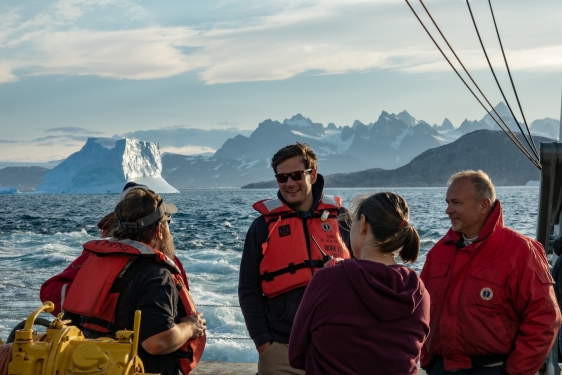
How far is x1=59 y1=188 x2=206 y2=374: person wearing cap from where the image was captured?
8.05 feet

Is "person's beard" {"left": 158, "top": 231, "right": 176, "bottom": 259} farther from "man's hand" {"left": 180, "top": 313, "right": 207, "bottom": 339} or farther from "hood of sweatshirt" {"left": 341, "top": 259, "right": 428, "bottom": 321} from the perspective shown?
"hood of sweatshirt" {"left": 341, "top": 259, "right": 428, "bottom": 321}

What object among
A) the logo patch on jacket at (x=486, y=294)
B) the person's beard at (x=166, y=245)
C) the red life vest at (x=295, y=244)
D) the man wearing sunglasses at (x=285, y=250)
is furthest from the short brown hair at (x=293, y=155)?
the logo patch on jacket at (x=486, y=294)

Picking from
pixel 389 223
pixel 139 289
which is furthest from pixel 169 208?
pixel 389 223

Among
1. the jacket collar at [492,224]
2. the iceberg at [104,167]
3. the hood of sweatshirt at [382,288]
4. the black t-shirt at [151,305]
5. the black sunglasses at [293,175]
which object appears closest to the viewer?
the hood of sweatshirt at [382,288]

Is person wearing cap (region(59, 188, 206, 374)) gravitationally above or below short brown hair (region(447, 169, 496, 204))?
below

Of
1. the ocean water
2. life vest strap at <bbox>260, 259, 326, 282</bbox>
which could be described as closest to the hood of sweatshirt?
the ocean water

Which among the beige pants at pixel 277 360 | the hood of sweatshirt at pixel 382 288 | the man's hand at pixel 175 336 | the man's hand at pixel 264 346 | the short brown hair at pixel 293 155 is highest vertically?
the short brown hair at pixel 293 155

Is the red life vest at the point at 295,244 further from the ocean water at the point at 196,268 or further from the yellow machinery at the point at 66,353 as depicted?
the yellow machinery at the point at 66,353

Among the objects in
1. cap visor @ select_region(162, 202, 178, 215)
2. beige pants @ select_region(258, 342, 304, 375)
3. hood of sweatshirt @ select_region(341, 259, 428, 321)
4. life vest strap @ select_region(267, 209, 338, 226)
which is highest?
cap visor @ select_region(162, 202, 178, 215)

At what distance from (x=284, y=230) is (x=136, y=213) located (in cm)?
87

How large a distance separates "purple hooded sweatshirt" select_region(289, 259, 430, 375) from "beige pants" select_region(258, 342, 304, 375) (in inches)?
43.3

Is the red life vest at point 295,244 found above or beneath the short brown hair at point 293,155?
beneath

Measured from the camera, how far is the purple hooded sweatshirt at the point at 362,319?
1932 mm

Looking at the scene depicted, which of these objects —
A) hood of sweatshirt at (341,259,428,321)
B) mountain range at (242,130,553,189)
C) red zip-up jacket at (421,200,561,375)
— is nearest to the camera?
hood of sweatshirt at (341,259,428,321)
